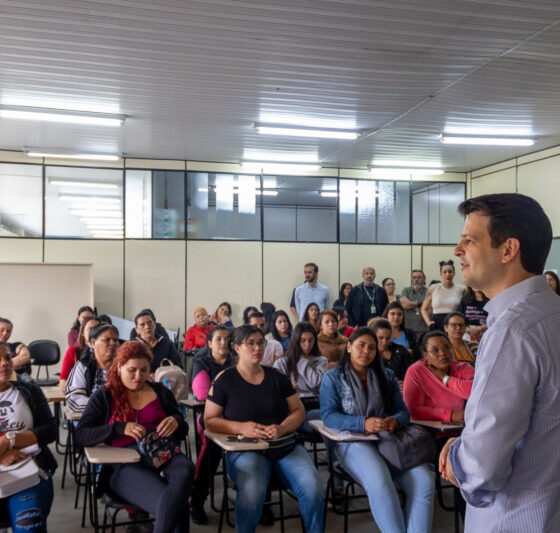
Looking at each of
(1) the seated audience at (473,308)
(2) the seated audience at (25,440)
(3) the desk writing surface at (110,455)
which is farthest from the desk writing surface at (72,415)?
(1) the seated audience at (473,308)

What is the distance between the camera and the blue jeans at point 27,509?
2781 millimetres

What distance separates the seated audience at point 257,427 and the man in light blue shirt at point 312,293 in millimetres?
5533

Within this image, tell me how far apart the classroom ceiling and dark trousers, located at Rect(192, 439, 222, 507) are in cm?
313

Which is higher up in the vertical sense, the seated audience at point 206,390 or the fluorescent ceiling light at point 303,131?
the fluorescent ceiling light at point 303,131

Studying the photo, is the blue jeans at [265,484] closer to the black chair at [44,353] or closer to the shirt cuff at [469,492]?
the shirt cuff at [469,492]

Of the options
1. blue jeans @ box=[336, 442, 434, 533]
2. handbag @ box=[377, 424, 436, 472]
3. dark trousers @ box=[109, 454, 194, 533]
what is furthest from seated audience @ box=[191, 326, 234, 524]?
handbag @ box=[377, 424, 436, 472]

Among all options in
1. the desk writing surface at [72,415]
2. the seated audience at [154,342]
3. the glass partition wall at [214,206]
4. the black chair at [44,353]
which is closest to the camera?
the desk writing surface at [72,415]

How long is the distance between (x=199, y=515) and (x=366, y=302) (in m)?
5.42

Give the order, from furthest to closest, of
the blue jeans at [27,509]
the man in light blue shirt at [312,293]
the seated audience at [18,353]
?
the man in light blue shirt at [312,293] < the seated audience at [18,353] < the blue jeans at [27,509]

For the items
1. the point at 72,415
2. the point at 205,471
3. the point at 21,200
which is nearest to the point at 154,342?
the point at 72,415

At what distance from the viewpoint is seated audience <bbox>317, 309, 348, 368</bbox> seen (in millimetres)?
5730

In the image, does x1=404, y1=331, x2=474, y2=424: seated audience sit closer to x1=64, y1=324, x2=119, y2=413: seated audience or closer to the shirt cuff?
x1=64, y1=324, x2=119, y2=413: seated audience

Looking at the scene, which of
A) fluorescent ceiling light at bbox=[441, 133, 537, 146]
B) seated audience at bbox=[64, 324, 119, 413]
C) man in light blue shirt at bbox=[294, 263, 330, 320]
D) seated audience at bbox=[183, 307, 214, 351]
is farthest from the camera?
man in light blue shirt at bbox=[294, 263, 330, 320]

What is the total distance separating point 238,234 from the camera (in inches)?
395
